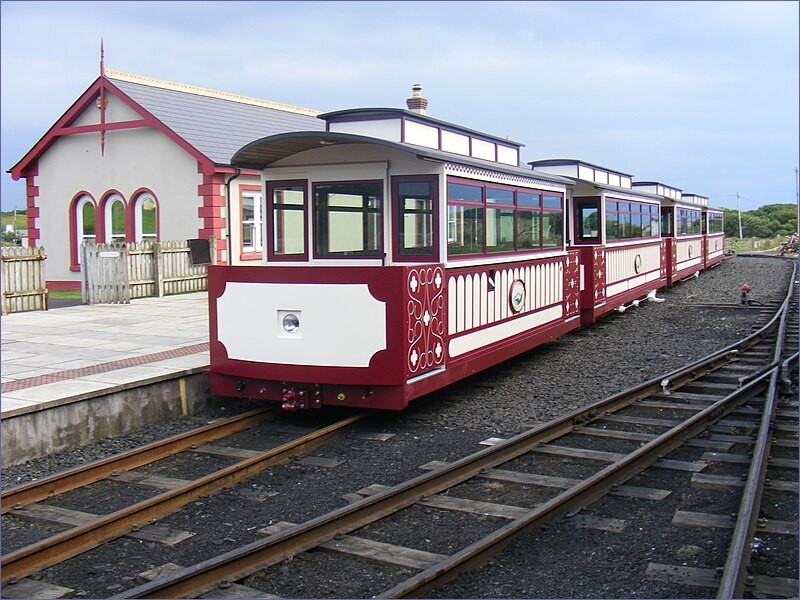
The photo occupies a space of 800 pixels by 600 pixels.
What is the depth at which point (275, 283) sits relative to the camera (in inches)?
305

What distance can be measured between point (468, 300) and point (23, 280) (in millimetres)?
9757

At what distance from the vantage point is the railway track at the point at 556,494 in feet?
14.5

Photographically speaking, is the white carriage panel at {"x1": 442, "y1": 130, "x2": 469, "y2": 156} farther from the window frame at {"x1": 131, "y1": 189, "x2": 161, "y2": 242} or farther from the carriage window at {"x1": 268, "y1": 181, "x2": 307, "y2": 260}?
the window frame at {"x1": 131, "y1": 189, "x2": 161, "y2": 242}

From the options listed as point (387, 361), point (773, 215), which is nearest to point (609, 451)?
point (387, 361)

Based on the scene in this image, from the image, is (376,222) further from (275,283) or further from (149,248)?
(149,248)

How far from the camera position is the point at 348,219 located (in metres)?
8.81

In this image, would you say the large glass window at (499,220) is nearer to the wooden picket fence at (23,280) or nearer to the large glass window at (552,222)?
the large glass window at (552,222)

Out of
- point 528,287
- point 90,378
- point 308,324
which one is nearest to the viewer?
point 308,324

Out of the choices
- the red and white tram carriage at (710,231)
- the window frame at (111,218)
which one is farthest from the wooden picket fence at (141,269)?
the red and white tram carriage at (710,231)

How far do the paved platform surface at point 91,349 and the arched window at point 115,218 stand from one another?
5.09m

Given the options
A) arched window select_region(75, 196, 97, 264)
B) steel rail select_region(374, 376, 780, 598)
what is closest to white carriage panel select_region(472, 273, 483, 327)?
steel rail select_region(374, 376, 780, 598)

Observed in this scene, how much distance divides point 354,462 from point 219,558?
97.7 inches

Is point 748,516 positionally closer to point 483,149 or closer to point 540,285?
point 483,149

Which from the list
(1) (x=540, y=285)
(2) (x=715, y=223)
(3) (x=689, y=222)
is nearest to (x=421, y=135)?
(1) (x=540, y=285)
